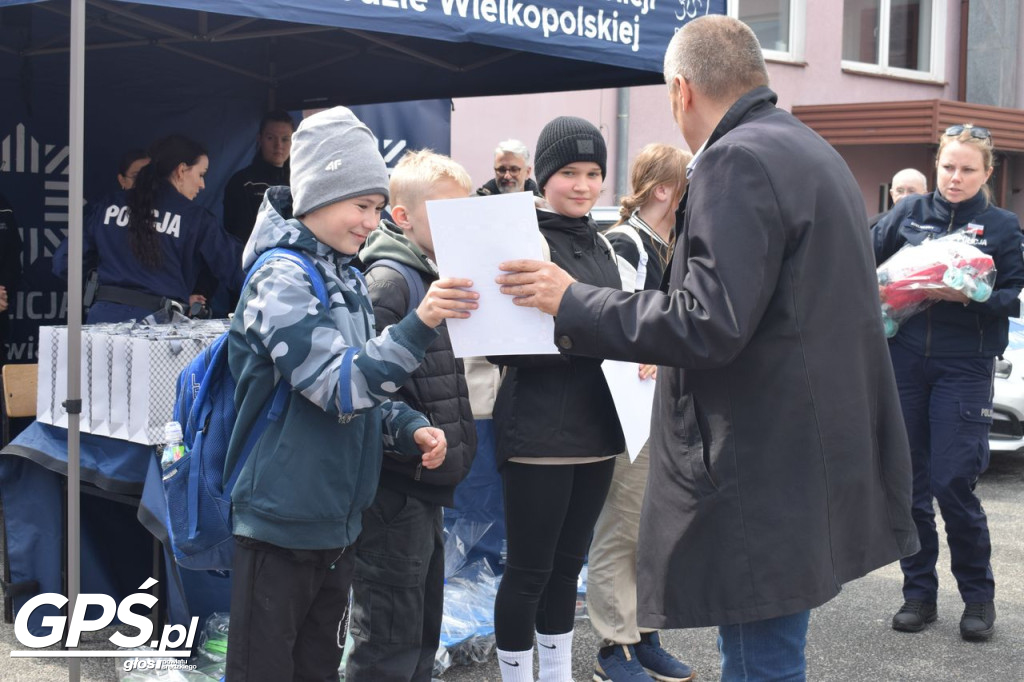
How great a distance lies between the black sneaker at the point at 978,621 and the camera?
4664mm

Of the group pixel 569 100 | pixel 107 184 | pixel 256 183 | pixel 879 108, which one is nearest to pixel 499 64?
pixel 256 183

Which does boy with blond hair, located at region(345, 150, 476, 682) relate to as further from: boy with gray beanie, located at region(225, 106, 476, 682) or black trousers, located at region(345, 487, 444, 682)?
boy with gray beanie, located at region(225, 106, 476, 682)

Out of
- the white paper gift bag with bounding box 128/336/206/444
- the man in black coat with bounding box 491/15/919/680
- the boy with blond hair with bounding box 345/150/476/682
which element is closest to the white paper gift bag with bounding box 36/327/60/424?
the white paper gift bag with bounding box 128/336/206/444

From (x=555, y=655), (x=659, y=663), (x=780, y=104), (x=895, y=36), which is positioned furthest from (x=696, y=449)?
(x=895, y=36)

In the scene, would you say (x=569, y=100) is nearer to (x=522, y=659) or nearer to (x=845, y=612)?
(x=845, y=612)

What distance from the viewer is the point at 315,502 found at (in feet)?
8.46

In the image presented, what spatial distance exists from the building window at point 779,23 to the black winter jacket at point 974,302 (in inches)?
449

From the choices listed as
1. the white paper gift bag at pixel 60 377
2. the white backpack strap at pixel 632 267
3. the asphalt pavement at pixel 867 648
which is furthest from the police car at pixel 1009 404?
the white paper gift bag at pixel 60 377

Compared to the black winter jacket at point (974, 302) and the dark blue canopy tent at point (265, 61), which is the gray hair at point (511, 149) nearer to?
the dark blue canopy tent at point (265, 61)

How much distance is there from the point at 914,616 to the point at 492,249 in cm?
322

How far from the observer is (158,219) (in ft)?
18.3

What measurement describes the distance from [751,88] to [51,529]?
3.29m

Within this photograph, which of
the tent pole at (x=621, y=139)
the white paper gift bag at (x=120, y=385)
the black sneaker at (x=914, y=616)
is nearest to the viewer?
the white paper gift bag at (x=120, y=385)

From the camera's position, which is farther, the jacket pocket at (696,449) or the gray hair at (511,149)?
the gray hair at (511,149)
